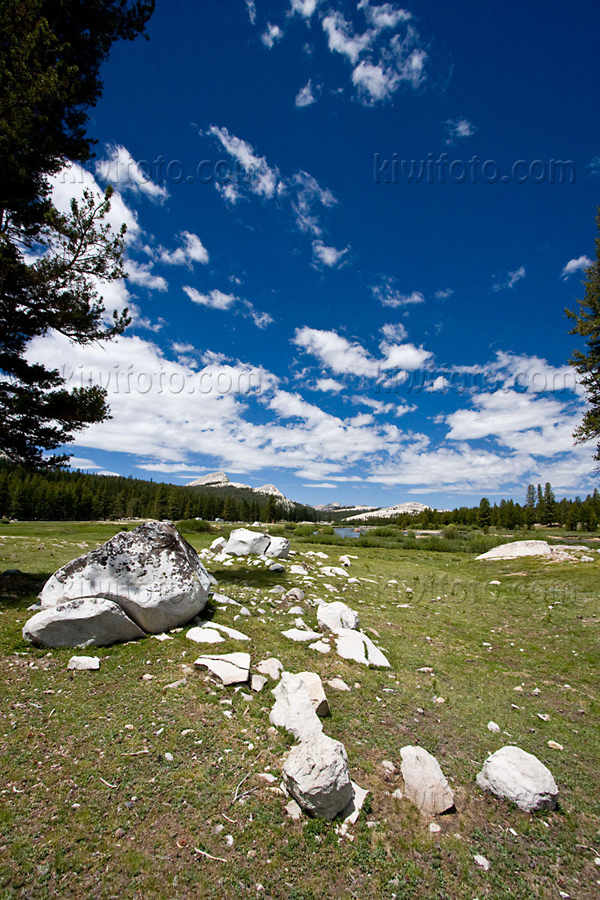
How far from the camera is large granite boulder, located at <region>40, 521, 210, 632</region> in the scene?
8047 mm

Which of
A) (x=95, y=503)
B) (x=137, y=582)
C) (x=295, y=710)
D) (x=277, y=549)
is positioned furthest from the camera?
(x=95, y=503)

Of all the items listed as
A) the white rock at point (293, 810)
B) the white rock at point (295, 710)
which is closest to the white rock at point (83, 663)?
the white rock at point (295, 710)

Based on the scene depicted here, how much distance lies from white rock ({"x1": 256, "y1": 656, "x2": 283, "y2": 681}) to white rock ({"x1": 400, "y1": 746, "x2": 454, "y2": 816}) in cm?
272

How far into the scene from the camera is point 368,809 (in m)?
4.39

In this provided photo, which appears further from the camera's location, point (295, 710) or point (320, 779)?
point (295, 710)

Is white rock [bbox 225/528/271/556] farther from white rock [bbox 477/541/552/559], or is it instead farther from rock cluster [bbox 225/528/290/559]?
white rock [bbox 477/541/552/559]

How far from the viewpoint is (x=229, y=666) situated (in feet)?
22.4

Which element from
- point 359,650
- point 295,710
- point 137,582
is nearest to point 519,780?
point 295,710

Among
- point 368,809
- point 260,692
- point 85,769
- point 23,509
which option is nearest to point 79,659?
point 85,769

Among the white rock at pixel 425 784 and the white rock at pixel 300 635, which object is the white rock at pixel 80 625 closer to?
the white rock at pixel 300 635

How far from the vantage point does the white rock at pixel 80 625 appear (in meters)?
7.25

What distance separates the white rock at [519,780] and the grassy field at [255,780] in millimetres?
149

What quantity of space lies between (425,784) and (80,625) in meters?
6.81

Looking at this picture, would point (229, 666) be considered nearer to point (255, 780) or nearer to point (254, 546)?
point (255, 780)
